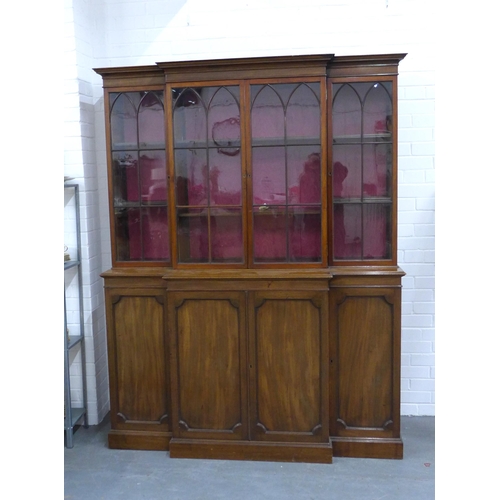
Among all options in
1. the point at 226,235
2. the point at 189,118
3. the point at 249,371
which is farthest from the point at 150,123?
the point at 249,371

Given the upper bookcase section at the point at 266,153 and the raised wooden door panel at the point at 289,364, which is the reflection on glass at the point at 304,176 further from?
the raised wooden door panel at the point at 289,364

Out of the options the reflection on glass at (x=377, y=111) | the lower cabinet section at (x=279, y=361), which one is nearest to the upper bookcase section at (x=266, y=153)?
the reflection on glass at (x=377, y=111)

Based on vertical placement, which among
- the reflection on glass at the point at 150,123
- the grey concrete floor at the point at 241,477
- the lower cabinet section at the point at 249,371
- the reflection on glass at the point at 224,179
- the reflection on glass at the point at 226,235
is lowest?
the grey concrete floor at the point at 241,477

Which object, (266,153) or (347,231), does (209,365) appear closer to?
(347,231)

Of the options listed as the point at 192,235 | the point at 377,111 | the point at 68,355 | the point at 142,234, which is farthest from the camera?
the point at 68,355

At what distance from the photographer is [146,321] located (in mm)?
2951

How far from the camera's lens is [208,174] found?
9.34 feet

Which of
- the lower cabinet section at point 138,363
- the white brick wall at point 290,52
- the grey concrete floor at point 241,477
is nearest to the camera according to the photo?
the grey concrete floor at point 241,477

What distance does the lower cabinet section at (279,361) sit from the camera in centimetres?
278

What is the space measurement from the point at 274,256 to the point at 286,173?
1.55 feet

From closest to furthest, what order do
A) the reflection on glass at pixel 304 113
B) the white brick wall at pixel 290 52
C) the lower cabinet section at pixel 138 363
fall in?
the reflection on glass at pixel 304 113
the lower cabinet section at pixel 138 363
the white brick wall at pixel 290 52

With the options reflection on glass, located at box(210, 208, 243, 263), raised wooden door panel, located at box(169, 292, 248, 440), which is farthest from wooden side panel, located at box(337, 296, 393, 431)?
reflection on glass, located at box(210, 208, 243, 263)

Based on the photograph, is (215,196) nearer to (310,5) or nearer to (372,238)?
(372,238)

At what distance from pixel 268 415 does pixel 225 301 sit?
2.27 ft
